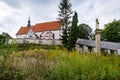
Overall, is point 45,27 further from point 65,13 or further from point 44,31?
point 65,13

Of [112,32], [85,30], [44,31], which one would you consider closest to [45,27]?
[44,31]

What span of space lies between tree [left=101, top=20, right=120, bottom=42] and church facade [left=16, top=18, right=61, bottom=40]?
12.7 meters

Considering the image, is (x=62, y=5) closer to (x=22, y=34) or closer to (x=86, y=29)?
(x=86, y=29)

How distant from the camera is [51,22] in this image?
70875mm

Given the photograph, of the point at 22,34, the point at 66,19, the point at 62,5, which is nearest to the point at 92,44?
the point at 66,19

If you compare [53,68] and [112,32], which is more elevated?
[112,32]

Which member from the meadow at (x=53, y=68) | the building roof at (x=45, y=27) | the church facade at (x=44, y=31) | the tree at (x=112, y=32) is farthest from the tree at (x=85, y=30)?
the meadow at (x=53, y=68)

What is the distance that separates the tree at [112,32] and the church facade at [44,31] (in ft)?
41.7

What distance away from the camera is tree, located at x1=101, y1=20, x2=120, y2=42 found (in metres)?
57.7

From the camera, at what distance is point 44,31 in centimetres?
6925

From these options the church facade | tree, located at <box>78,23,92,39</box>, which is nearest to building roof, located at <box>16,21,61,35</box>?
the church facade

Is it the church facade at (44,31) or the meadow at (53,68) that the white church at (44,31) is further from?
the meadow at (53,68)

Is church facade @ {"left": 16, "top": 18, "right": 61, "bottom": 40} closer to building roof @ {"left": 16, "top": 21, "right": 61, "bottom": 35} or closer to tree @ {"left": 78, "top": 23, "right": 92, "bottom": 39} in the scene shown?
building roof @ {"left": 16, "top": 21, "right": 61, "bottom": 35}

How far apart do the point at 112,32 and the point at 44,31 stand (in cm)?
2080
